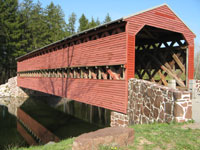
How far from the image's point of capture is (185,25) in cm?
962

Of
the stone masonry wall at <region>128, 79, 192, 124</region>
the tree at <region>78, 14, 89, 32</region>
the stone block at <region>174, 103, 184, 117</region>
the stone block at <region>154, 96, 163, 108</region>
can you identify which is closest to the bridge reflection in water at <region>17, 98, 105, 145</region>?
the stone masonry wall at <region>128, 79, 192, 124</region>

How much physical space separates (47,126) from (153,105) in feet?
32.3

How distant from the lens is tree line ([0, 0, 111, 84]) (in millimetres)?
31188

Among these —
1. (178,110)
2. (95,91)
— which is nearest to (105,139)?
(178,110)

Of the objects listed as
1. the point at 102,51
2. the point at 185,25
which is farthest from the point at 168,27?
the point at 102,51

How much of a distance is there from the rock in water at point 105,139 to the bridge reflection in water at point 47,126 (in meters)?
7.49

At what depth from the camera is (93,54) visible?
377 inches

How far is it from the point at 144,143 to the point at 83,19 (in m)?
45.8

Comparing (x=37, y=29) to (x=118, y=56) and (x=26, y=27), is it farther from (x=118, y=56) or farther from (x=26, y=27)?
(x=118, y=56)

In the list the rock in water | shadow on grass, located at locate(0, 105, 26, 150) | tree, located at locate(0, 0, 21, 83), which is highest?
tree, located at locate(0, 0, 21, 83)

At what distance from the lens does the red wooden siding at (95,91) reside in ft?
26.0

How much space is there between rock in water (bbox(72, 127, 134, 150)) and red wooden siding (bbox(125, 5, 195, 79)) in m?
4.79

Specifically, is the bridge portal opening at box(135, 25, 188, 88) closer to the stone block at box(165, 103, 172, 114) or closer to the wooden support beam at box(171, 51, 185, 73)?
the wooden support beam at box(171, 51, 185, 73)

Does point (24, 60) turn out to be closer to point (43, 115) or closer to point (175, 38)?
point (43, 115)
